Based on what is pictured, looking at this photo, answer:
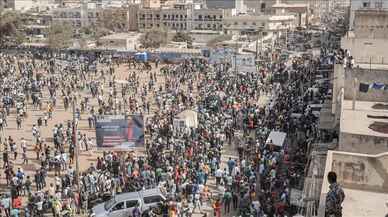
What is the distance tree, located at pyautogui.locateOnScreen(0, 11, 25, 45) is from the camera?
226ft

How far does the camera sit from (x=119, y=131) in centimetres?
1803

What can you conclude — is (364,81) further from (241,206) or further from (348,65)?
(241,206)

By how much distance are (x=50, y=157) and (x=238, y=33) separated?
59.4 meters

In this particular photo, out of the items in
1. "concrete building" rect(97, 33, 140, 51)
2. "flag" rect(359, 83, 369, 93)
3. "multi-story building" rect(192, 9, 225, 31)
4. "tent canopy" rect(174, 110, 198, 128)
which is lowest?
"tent canopy" rect(174, 110, 198, 128)

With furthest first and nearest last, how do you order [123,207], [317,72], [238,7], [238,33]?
[238,7] → [238,33] → [317,72] → [123,207]

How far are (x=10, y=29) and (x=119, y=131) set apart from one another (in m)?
60.0

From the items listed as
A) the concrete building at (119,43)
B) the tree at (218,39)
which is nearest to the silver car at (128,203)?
the concrete building at (119,43)

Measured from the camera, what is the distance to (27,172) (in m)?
21.4

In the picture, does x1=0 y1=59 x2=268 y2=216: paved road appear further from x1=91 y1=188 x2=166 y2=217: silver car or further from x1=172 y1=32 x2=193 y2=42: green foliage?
x1=172 y1=32 x2=193 y2=42: green foliage

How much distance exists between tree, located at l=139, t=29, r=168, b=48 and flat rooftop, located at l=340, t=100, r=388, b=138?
158 ft

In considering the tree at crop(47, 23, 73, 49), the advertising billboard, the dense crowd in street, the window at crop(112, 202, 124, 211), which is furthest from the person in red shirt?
the tree at crop(47, 23, 73, 49)

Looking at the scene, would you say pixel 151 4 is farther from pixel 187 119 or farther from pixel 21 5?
pixel 187 119

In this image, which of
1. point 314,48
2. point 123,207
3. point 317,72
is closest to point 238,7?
point 314,48

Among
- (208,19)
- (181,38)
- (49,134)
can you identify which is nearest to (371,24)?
(49,134)
